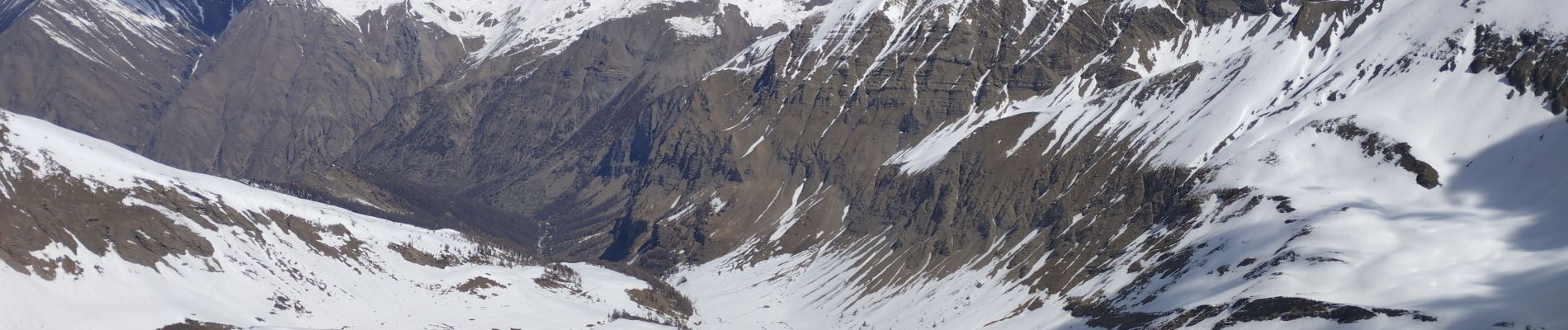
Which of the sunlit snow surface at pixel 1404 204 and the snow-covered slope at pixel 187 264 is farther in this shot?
the snow-covered slope at pixel 187 264

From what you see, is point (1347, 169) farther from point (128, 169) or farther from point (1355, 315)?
point (128, 169)

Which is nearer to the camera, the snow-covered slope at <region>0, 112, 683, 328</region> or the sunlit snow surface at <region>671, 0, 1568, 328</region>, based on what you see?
the sunlit snow surface at <region>671, 0, 1568, 328</region>

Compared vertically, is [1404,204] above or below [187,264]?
above

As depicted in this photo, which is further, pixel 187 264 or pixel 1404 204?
pixel 187 264

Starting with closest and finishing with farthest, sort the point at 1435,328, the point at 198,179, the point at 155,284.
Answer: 1. the point at 1435,328
2. the point at 155,284
3. the point at 198,179

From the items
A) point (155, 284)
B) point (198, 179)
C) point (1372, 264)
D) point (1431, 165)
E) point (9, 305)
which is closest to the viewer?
point (1372, 264)

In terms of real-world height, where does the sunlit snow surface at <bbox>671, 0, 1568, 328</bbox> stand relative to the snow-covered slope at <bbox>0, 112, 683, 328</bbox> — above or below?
above

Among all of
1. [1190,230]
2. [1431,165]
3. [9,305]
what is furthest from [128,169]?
[1431,165]

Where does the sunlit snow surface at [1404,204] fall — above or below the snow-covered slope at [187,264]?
above
